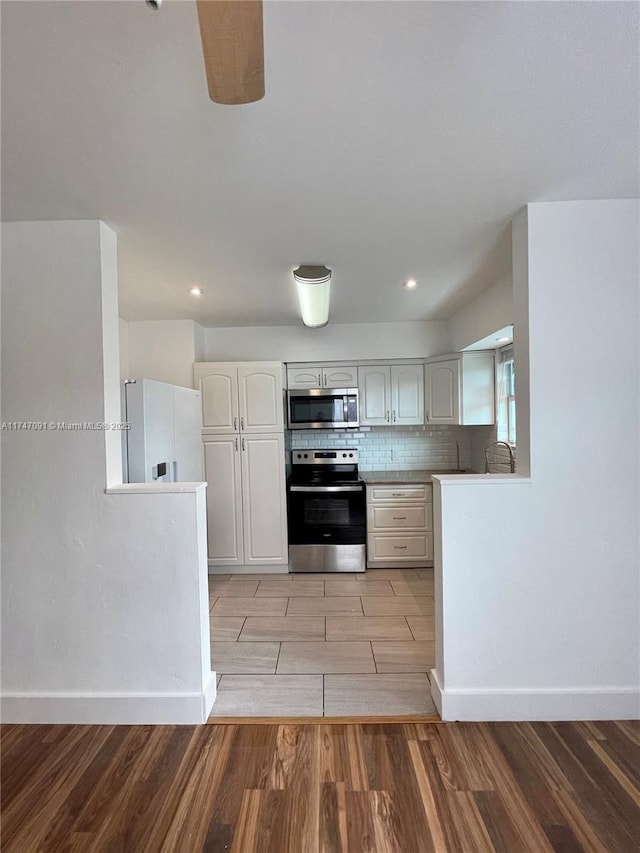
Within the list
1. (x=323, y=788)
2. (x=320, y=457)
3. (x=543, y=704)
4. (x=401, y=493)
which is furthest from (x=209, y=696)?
(x=320, y=457)

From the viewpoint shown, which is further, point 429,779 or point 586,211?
point 586,211

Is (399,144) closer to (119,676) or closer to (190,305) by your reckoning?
(190,305)

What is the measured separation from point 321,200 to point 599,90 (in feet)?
3.19

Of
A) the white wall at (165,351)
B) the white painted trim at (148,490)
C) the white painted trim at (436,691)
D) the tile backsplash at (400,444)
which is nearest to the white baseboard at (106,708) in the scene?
the white painted trim at (148,490)

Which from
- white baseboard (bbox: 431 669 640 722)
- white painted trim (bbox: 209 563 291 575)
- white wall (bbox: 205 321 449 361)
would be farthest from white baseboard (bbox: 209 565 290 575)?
white baseboard (bbox: 431 669 640 722)

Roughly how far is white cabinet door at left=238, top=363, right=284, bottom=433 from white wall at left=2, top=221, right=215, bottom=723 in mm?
1840

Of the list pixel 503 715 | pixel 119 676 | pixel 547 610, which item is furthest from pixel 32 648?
pixel 547 610

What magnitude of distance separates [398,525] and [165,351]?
2642 mm

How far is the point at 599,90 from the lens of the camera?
3.94ft

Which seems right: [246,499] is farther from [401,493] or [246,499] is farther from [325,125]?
[325,125]

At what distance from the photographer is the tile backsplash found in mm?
4332

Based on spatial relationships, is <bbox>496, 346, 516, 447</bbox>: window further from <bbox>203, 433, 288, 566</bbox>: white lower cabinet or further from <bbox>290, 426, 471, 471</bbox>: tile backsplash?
<bbox>203, 433, 288, 566</bbox>: white lower cabinet

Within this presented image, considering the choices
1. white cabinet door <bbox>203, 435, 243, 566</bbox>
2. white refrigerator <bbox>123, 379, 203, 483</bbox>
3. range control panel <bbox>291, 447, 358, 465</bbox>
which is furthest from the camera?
range control panel <bbox>291, 447, 358, 465</bbox>

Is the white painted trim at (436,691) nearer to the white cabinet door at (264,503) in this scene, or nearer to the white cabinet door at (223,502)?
the white cabinet door at (264,503)
